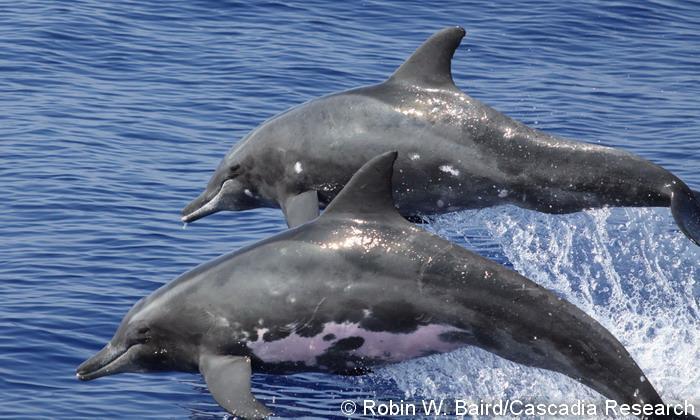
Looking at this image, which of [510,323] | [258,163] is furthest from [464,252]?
[258,163]

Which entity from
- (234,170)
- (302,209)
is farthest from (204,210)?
(302,209)

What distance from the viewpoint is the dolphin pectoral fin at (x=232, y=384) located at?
10383 millimetres

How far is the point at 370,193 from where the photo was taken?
35.3 ft

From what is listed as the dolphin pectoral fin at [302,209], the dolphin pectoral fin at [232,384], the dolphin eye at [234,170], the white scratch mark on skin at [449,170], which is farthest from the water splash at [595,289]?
the dolphin eye at [234,170]

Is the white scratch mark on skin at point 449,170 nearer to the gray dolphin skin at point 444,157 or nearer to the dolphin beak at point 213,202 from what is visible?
the gray dolphin skin at point 444,157

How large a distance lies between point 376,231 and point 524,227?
271 inches

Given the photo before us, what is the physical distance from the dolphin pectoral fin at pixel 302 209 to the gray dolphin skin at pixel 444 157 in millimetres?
12

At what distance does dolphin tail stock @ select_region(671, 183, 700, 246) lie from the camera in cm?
1215

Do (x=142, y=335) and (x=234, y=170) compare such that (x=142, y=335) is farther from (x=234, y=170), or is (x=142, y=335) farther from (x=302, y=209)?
(x=234, y=170)

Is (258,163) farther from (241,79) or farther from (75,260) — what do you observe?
(241,79)

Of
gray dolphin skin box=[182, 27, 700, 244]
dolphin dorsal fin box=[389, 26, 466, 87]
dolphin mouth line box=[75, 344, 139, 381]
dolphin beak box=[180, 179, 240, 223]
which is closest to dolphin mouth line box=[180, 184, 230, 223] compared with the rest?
dolphin beak box=[180, 179, 240, 223]

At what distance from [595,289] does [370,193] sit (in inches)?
231

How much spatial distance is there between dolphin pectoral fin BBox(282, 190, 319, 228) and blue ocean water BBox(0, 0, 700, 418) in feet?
4.56

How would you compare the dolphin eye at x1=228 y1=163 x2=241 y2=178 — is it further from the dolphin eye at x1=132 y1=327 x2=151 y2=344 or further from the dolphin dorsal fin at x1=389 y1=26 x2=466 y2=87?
the dolphin eye at x1=132 y1=327 x2=151 y2=344
